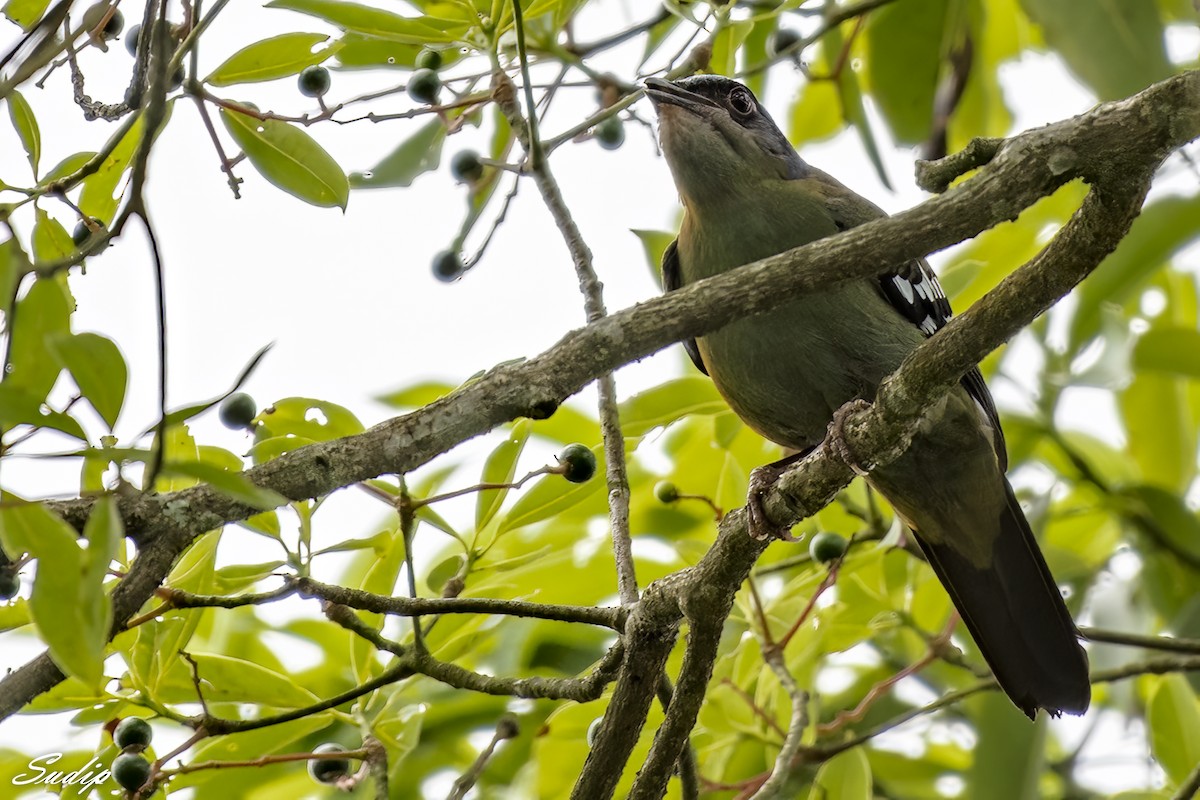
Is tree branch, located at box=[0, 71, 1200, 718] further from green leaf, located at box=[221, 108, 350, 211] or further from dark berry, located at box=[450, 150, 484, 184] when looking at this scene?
dark berry, located at box=[450, 150, 484, 184]

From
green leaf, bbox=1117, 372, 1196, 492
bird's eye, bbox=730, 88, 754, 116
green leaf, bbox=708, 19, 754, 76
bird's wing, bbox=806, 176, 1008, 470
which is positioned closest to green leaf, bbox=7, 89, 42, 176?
green leaf, bbox=708, 19, 754, 76

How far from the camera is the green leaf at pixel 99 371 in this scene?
1791 mm

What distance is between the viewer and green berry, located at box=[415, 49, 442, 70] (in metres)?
3.50

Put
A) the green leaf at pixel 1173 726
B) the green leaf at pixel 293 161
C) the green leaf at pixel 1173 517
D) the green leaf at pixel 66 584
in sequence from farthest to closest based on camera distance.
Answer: the green leaf at pixel 1173 517 → the green leaf at pixel 1173 726 → the green leaf at pixel 293 161 → the green leaf at pixel 66 584

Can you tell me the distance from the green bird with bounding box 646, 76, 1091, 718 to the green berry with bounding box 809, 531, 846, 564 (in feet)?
2.10

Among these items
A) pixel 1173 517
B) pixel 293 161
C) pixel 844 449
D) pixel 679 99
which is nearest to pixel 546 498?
pixel 844 449

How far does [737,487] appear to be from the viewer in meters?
3.99

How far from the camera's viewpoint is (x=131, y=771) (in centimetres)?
288

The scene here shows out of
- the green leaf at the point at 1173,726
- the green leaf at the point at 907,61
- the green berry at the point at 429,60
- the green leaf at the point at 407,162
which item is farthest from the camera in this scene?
the green leaf at the point at 907,61

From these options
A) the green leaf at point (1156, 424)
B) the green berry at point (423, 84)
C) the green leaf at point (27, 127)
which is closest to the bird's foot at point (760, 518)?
the green berry at point (423, 84)

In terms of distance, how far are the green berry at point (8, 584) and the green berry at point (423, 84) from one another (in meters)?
1.61

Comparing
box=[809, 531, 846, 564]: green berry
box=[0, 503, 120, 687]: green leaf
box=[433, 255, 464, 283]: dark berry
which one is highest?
box=[433, 255, 464, 283]: dark berry

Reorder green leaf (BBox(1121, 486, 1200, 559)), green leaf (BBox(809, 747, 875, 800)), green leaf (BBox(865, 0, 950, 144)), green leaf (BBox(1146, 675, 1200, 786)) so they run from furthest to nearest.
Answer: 1. green leaf (BBox(865, 0, 950, 144))
2. green leaf (BBox(1121, 486, 1200, 559))
3. green leaf (BBox(1146, 675, 1200, 786))
4. green leaf (BBox(809, 747, 875, 800))

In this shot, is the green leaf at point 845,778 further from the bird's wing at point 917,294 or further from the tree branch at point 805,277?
the tree branch at point 805,277
